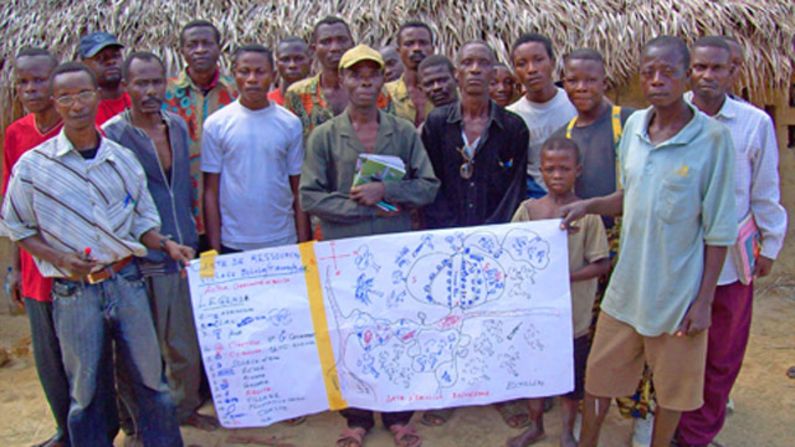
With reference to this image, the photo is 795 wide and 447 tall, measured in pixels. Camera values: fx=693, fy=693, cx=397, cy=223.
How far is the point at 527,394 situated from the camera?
3.24 meters

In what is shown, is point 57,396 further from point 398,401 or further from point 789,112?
point 789,112

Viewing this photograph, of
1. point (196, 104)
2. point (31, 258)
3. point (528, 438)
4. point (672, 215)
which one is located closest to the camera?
Answer: point (672, 215)

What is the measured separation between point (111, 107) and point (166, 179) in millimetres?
730

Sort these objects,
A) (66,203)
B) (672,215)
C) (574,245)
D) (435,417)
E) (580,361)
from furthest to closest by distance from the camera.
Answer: (435,417), (580,361), (574,245), (66,203), (672,215)

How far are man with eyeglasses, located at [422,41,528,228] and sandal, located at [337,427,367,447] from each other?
45.2 inches

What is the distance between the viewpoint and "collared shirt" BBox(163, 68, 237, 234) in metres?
3.65

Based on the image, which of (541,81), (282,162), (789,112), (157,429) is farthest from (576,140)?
(789,112)

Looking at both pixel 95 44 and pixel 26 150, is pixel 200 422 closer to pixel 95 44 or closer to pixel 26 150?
pixel 26 150

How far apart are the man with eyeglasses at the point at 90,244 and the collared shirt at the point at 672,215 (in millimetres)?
1896

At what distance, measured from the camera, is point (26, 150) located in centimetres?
322

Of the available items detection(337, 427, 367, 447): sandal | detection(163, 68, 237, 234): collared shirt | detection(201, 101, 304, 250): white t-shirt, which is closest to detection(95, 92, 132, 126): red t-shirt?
detection(163, 68, 237, 234): collared shirt

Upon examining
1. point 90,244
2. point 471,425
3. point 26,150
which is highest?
point 26,150

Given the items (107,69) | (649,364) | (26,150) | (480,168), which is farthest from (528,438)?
(107,69)

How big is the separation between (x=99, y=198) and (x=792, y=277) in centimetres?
581
